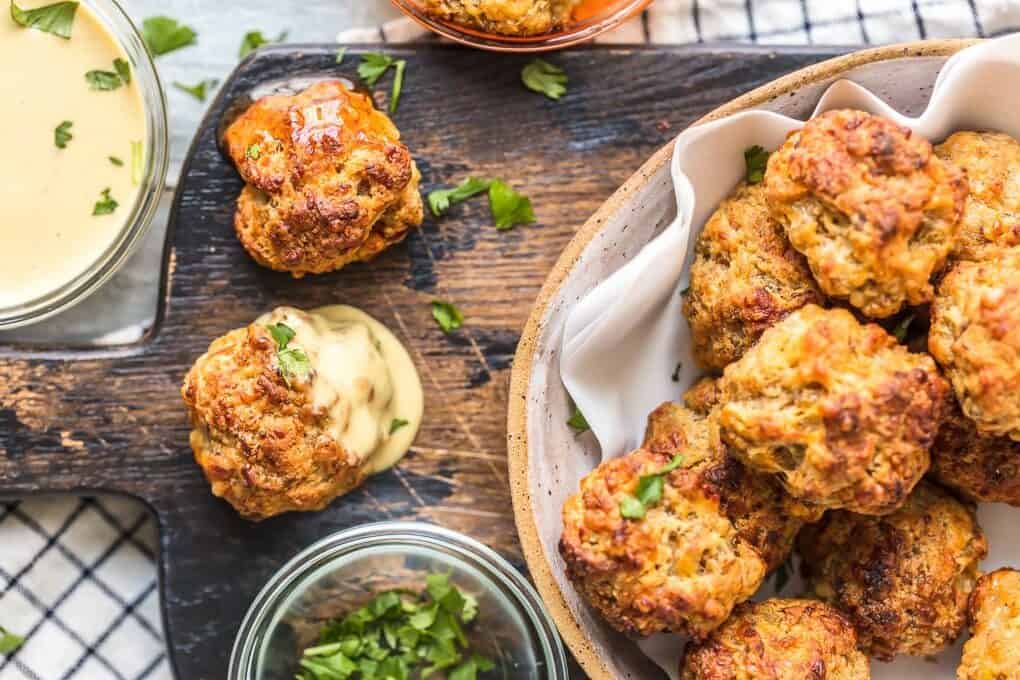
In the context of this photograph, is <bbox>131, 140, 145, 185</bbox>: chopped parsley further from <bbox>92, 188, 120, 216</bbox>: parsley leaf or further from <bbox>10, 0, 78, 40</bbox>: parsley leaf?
<bbox>10, 0, 78, 40</bbox>: parsley leaf

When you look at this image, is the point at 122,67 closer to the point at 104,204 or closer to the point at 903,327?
the point at 104,204

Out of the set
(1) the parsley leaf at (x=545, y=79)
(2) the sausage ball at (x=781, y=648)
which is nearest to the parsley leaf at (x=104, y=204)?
(1) the parsley leaf at (x=545, y=79)

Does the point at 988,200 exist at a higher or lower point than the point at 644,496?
higher

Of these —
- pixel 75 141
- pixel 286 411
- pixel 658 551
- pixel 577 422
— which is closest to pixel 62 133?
pixel 75 141

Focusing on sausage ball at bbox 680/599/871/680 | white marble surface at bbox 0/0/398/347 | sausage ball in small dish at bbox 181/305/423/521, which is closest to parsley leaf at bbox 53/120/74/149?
white marble surface at bbox 0/0/398/347

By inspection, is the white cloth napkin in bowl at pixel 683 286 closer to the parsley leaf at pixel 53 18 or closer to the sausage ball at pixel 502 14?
the sausage ball at pixel 502 14

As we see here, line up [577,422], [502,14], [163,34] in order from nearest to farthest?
[577,422], [502,14], [163,34]
